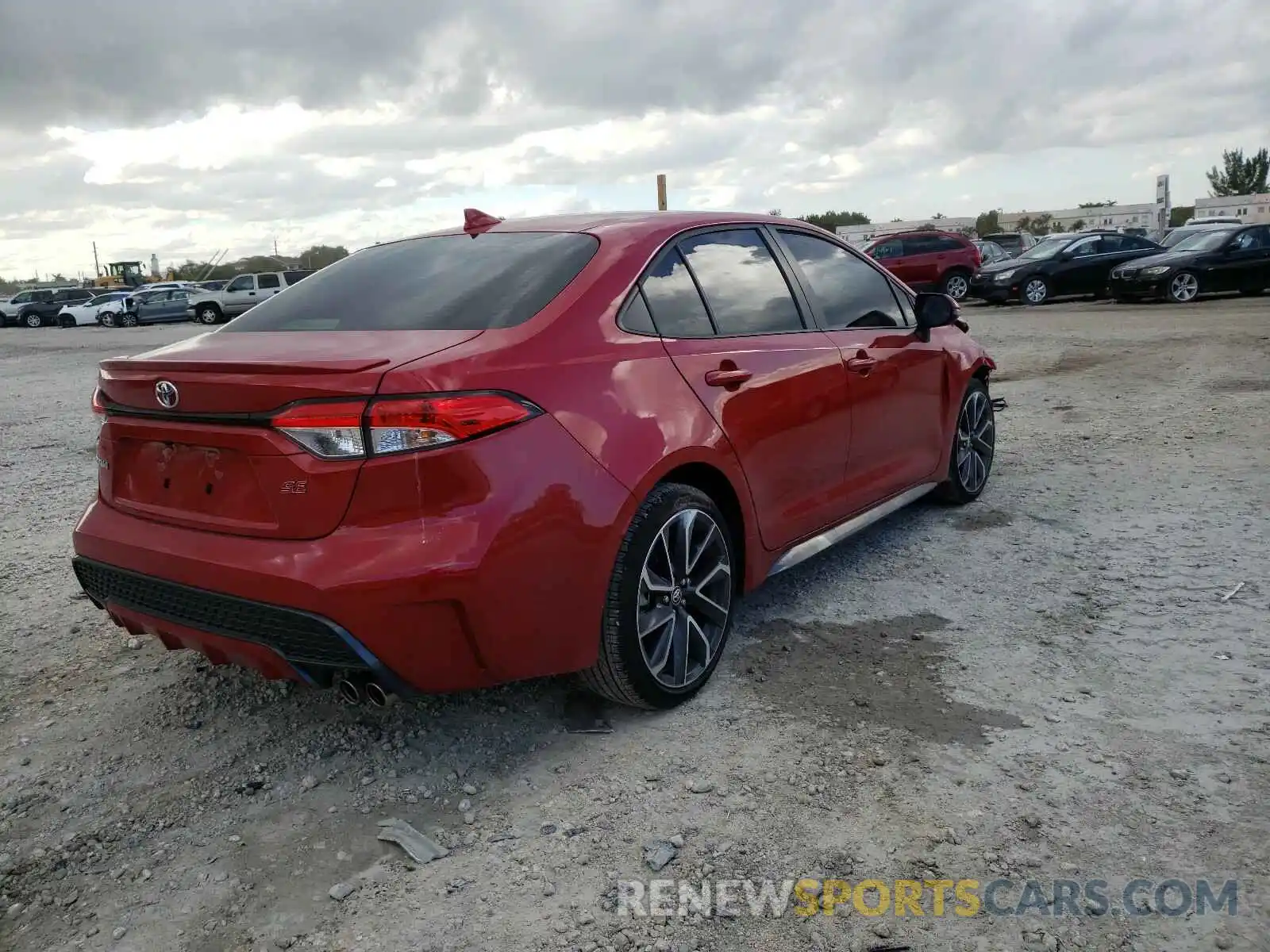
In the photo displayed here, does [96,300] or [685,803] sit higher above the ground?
[96,300]

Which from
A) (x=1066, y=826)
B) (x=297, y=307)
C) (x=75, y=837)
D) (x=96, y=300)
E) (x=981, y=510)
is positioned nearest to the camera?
(x=1066, y=826)

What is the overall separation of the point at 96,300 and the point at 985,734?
43178 mm

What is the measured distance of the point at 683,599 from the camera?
3404 mm

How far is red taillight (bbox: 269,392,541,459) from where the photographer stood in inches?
104

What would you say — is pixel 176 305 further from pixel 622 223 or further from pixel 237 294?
pixel 622 223

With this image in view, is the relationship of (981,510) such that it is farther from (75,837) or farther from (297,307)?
(75,837)

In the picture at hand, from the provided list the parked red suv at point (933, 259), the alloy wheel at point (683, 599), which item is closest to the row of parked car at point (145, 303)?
the parked red suv at point (933, 259)

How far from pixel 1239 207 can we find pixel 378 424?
248ft

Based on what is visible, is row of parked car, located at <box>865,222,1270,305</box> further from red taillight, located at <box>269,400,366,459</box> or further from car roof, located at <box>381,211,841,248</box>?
red taillight, located at <box>269,400,366,459</box>

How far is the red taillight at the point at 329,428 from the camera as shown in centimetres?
265

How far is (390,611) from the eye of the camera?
2.68 meters

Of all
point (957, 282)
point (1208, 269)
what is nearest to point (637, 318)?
point (1208, 269)

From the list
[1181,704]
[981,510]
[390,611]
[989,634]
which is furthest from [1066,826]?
[981,510]

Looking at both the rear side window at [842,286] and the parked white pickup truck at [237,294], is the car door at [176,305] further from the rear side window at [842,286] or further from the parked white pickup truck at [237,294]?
the rear side window at [842,286]
